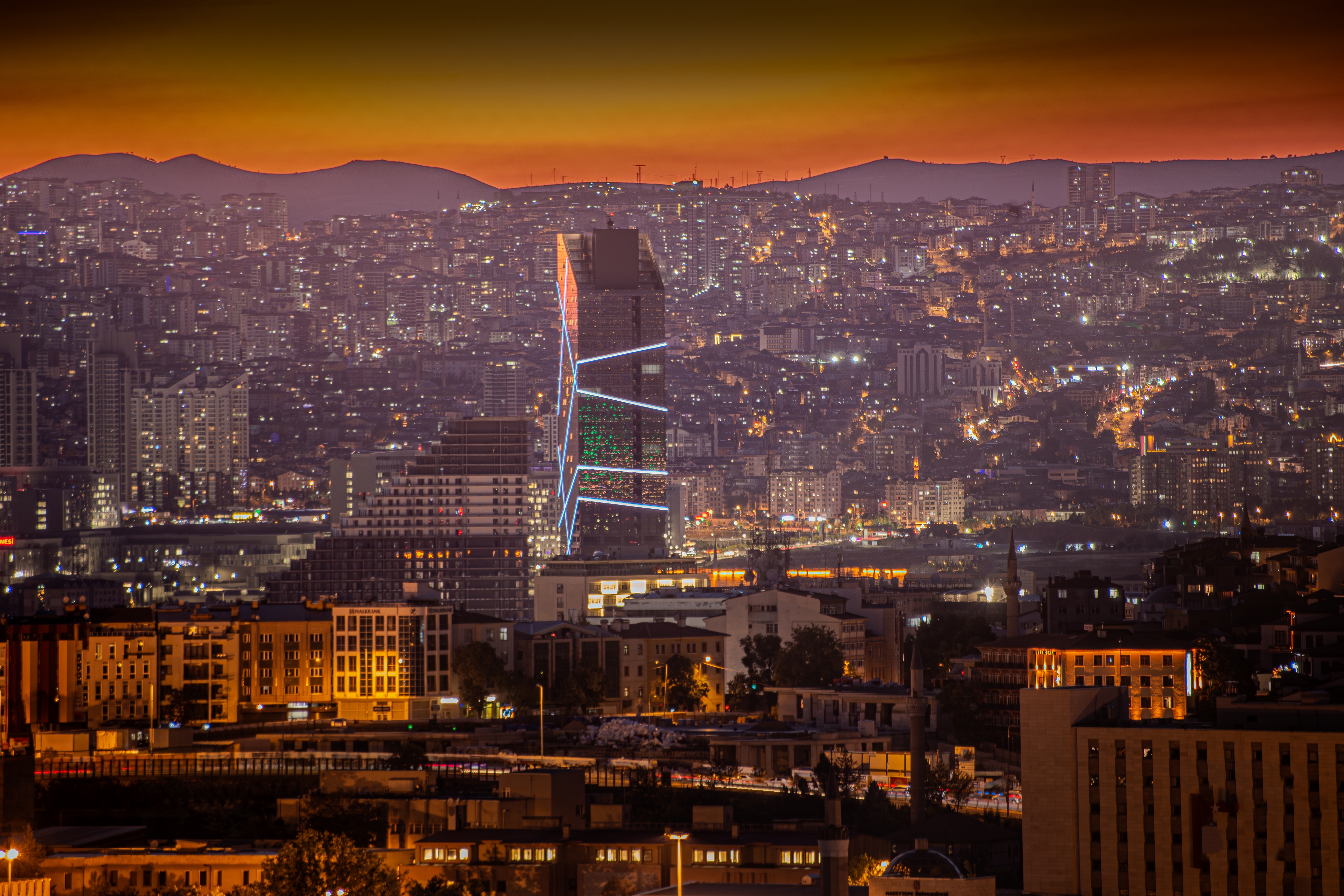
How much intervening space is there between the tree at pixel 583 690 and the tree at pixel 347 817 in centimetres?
1923

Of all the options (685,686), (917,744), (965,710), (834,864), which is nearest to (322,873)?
(834,864)

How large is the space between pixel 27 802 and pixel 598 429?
→ 106 m

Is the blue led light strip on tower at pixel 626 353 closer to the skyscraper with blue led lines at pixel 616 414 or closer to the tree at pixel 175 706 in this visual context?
the skyscraper with blue led lines at pixel 616 414

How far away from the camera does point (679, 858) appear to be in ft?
114

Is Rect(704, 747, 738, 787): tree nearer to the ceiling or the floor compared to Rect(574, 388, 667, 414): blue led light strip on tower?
nearer to the floor

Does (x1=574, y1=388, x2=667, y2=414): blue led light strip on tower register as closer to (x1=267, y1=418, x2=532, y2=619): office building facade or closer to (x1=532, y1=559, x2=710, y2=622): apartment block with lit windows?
(x1=267, y1=418, x2=532, y2=619): office building facade

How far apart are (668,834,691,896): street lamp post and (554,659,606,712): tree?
26846 millimetres

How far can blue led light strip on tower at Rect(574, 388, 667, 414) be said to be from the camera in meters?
153

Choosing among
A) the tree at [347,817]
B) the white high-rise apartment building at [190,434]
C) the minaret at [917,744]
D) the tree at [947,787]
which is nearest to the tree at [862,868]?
the minaret at [917,744]

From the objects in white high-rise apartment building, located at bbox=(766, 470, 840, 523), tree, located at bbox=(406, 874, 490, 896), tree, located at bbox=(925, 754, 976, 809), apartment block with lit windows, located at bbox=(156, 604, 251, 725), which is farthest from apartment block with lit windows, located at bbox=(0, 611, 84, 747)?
white high-rise apartment building, located at bbox=(766, 470, 840, 523)

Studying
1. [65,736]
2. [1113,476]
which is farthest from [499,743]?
[1113,476]

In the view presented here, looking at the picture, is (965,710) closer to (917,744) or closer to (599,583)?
(917,744)

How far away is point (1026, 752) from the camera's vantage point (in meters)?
35.2

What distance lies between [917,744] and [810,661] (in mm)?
22551
